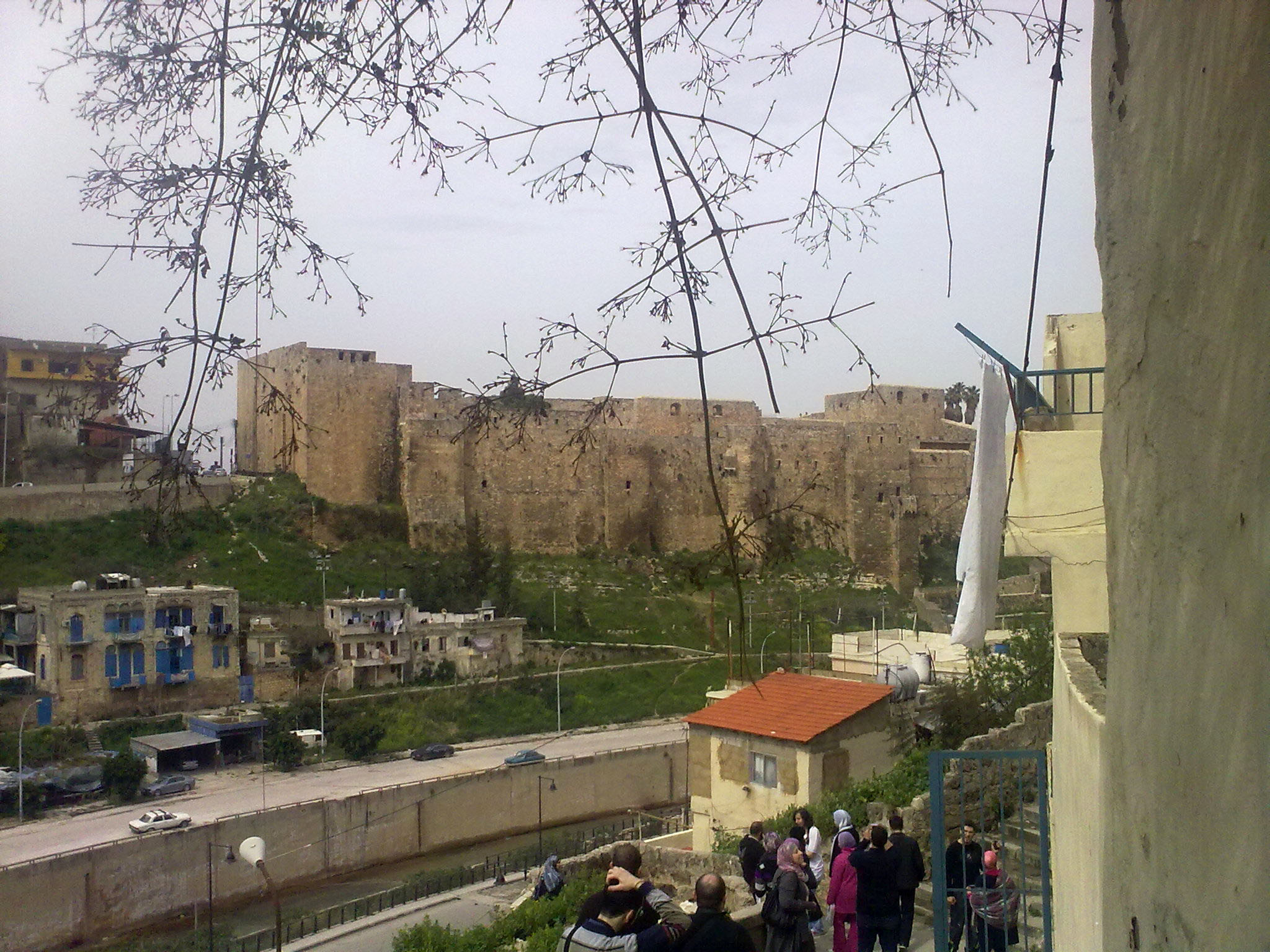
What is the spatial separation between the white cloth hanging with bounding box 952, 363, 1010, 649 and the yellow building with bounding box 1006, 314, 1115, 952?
7.5 inches

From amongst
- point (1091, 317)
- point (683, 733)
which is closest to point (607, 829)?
point (683, 733)

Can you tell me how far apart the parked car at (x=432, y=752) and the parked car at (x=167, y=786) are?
392 centimetres

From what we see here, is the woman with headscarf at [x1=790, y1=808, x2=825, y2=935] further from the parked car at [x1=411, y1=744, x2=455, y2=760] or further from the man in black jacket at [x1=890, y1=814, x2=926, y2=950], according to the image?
the parked car at [x1=411, y1=744, x2=455, y2=760]

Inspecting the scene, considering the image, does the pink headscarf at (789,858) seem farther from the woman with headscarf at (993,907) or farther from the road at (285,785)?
the road at (285,785)

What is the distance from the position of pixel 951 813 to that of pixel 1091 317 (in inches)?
118

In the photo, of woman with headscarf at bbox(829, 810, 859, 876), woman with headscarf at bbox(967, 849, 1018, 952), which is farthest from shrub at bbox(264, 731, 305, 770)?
woman with headscarf at bbox(967, 849, 1018, 952)

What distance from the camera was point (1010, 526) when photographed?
4.57 m

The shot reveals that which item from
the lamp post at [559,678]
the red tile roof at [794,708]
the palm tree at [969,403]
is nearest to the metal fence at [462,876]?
the red tile roof at [794,708]

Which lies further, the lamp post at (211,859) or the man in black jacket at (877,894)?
the lamp post at (211,859)

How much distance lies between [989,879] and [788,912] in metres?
0.83

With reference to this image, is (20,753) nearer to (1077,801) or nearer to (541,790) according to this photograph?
(541,790)

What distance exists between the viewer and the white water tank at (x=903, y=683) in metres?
11.4

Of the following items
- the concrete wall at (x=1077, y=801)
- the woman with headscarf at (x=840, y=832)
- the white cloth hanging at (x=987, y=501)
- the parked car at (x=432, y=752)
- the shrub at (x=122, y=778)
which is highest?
the white cloth hanging at (x=987, y=501)

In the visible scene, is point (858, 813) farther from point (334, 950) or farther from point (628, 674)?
point (628, 674)
